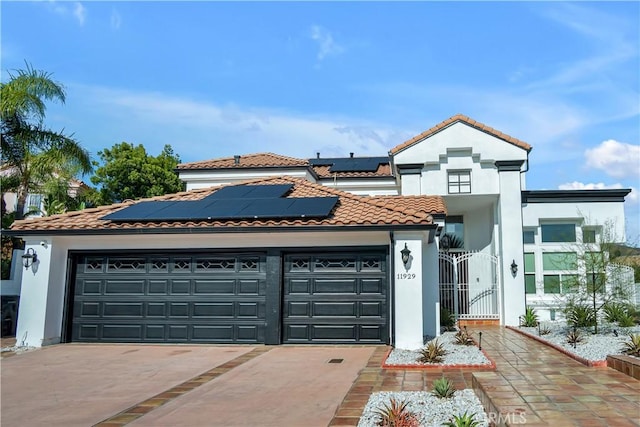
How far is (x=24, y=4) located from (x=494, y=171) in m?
15.3

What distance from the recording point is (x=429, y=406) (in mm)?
6168

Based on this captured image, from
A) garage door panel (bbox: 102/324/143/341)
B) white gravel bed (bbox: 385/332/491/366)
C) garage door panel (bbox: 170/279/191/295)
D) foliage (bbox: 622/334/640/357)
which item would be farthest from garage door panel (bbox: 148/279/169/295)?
foliage (bbox: 622/334/640/357)

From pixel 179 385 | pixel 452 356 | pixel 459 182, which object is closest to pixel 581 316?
pixel 452 356

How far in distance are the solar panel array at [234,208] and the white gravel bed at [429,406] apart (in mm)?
5930

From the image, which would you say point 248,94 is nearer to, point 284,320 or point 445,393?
point 284,320

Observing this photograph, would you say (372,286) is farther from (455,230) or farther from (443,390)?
(455,230)

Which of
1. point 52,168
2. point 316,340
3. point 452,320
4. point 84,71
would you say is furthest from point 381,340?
point 52,168

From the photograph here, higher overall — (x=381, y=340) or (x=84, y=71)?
(x=84, y=71)

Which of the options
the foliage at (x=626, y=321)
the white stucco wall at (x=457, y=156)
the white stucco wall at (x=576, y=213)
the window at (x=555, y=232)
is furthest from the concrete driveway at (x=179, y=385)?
the window at (x=555, y=232)

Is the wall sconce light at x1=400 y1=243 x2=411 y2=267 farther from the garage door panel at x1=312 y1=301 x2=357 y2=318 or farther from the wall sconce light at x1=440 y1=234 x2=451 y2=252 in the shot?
the wall sconce light at x1=440 y1=234 x2=451 y2=252

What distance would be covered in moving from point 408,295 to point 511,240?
7828 mm

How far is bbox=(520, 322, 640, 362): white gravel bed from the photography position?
920 cm

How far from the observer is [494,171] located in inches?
715

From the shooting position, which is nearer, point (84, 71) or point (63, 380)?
point (63, 380)
